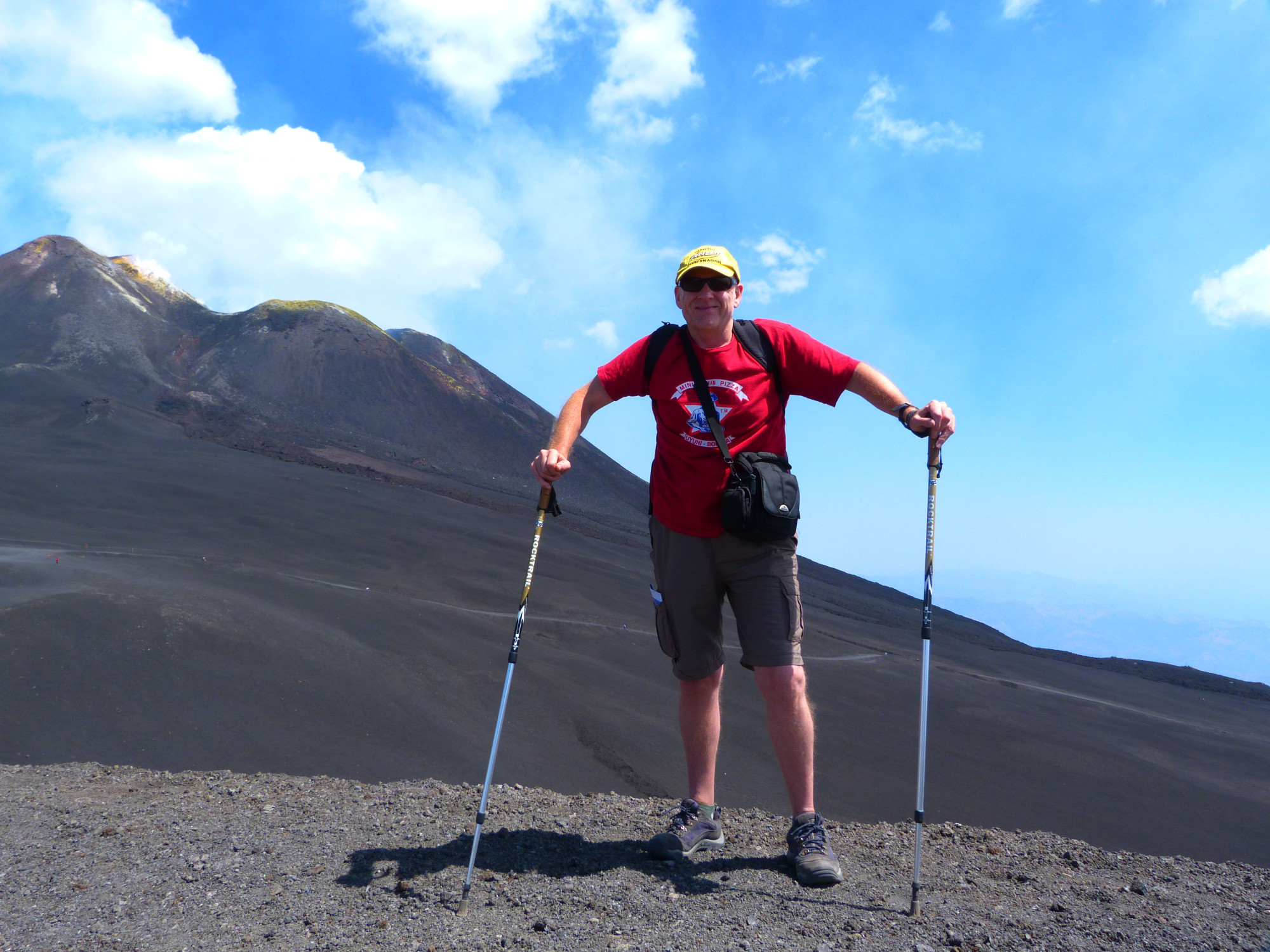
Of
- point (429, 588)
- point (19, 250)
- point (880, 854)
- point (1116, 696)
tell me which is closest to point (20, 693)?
point (880, 854)

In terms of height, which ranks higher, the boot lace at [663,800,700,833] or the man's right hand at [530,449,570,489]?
the man's right hand at [530,449,570,489]

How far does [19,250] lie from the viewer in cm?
3969

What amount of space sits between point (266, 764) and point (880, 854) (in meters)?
2.79

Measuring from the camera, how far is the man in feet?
8.92

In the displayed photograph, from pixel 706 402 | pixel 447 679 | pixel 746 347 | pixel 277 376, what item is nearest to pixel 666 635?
pixel 706 402

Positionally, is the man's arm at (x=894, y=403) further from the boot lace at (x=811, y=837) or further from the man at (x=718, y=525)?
the boot lace at (x=811, y=837)

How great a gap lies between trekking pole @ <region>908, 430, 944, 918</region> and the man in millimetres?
108

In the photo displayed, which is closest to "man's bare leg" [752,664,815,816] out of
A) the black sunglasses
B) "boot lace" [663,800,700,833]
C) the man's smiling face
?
"boot lace" [663,800,700,833]

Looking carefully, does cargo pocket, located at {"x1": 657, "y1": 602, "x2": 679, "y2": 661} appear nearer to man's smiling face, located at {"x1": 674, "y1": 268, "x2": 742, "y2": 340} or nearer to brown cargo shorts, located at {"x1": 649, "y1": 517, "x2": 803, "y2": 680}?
→ brown cargo shorts, located at {"x1": 649, "y1": 517, "x2": 803, "y2": 680}

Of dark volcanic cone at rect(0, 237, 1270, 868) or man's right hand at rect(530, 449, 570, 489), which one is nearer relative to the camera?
man's right hand at rect(530, 449, 570, 489)

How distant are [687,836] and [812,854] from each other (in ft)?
1.42

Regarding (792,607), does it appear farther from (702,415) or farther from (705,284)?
(705,284)

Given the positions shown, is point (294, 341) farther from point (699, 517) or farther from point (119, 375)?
point (699, 517)

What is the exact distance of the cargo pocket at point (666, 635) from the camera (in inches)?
113
